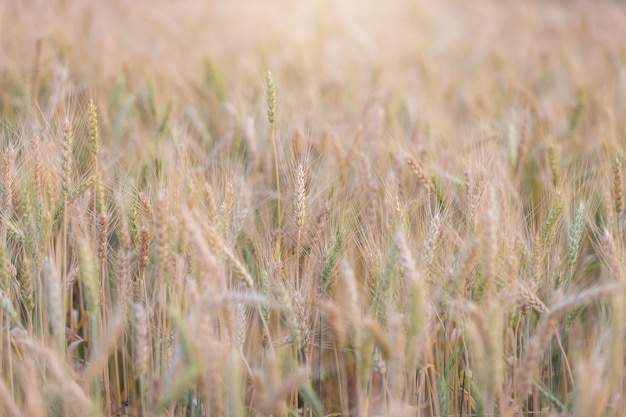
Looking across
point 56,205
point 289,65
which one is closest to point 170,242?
point 56,205

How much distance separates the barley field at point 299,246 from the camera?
4.08 feet

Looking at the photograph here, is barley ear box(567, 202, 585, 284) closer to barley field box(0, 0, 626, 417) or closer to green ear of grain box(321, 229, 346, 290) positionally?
barley field box(0, 0, 626, 417)

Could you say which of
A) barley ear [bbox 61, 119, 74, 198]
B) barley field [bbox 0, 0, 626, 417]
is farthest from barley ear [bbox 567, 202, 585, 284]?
barley ear [bbox 61, 119, 74, 198]

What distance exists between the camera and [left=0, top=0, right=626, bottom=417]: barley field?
49.0 inches

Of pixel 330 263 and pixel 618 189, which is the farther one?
pixel 618 189

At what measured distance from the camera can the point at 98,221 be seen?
1.59m

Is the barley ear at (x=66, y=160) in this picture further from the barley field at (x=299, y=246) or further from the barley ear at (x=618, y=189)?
the barley ear at (x=618, y=189)

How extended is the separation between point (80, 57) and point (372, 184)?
266 centimetres

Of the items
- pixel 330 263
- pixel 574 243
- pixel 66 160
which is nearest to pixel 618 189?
pixel 574 243

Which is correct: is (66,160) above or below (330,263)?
above

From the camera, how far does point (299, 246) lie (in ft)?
5.57

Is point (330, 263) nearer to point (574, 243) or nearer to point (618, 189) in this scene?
point (574, 243)

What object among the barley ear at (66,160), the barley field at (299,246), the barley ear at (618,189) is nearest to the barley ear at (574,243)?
the barley field at (299,246)

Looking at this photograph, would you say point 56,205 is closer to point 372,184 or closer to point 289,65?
point 372,184
